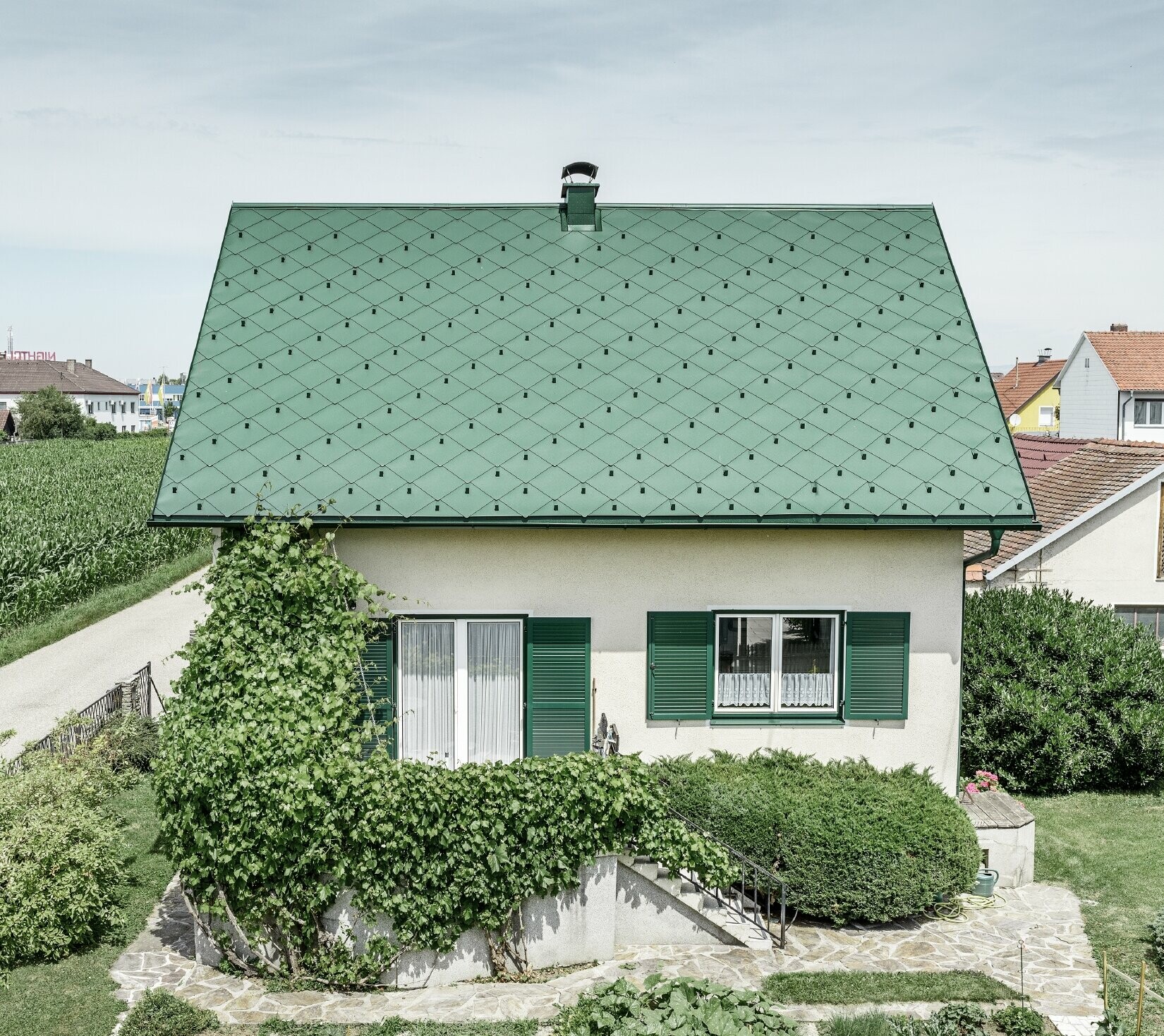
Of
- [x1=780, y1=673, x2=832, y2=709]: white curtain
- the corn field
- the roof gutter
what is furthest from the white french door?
the corn field

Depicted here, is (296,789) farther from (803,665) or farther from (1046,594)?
(1046,594)

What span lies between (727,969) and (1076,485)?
15.4m

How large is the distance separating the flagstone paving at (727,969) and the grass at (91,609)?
1487 cm

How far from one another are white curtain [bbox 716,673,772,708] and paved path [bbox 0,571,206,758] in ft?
31.4

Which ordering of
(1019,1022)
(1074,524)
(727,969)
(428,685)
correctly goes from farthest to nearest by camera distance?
(1074,524), (428,685), (727,969), (1019,1022)

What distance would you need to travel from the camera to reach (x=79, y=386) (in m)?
126

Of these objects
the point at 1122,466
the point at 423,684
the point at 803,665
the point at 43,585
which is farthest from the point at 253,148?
the point at 1122,466

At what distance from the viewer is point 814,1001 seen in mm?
10070

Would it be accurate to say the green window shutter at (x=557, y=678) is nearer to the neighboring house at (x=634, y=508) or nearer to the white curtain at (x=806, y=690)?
the neighboring house at (x=634, y=508)

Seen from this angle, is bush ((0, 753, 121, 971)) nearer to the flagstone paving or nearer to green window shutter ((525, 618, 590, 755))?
the flagstone paving

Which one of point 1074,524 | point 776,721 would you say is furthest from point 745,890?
A: point 1074,524

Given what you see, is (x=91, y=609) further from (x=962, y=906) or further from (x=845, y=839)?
(x=962, y=906)

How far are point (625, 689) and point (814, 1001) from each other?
3785 millimetres

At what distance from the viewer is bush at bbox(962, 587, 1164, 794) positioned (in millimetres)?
15906
